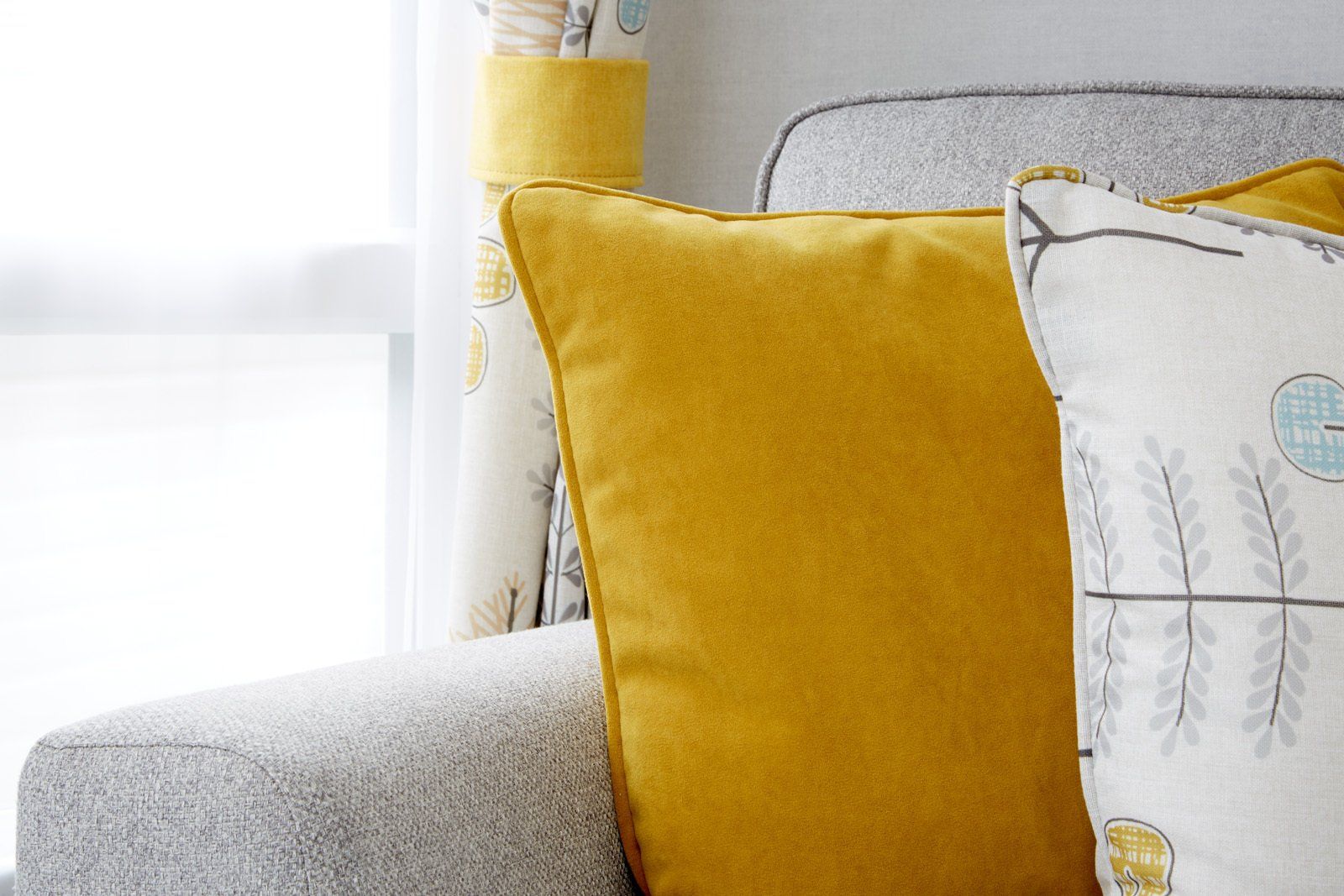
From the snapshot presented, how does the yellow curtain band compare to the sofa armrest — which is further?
the yellow curtain band

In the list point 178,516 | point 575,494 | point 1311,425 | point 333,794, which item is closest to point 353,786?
point 333,794

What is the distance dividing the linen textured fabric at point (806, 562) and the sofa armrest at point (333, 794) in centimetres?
4

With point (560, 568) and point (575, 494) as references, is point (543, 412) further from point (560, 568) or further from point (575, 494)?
point (575, 494)

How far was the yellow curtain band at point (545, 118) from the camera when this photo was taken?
3.45ft

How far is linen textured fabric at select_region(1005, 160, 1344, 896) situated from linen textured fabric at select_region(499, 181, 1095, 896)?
0.17 ft

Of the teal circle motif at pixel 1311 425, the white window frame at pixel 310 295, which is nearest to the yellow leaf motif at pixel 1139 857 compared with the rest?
the teal circle motif at pixel 1311 425

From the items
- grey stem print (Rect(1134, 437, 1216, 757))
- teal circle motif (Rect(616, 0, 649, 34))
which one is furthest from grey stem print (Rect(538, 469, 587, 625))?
grey stem print (Rect(1134, 437, 1216, 757))

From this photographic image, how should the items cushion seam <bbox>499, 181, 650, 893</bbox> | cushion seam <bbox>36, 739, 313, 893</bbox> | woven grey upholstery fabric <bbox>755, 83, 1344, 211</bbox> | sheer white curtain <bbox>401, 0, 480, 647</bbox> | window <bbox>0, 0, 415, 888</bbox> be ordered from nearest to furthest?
cushion seam <bbox>36, 739, 313, 893</bbox>, cushion seam <bbox>499, 181, 650, 893</bbox>, woven grey upholstery fabric <bbox>755, 83, 1344, 211</bbox>, window <bbox>0, 0, 415, 888</bbox>, sheer white curtain <bbox>401, 0, 480, 647</bbox>

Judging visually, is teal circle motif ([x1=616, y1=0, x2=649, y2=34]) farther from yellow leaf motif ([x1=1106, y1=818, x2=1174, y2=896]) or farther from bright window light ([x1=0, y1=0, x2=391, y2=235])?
yellow leaf motif ([x1=1106, y1=818, x2=1174, y2=896])

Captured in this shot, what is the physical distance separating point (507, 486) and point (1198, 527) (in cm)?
64

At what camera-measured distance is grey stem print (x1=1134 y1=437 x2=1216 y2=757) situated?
1.53 ft

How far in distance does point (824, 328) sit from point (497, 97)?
2.00 feet

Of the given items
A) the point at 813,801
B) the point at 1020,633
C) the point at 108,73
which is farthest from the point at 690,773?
the point at 108,73

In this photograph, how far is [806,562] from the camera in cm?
55
